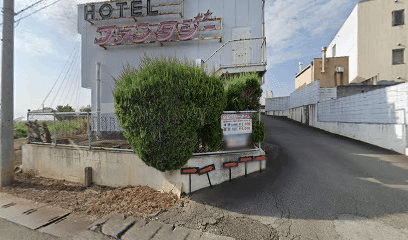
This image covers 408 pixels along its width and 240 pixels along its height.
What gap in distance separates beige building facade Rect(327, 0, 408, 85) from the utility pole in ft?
76.6

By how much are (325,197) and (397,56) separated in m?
22.0

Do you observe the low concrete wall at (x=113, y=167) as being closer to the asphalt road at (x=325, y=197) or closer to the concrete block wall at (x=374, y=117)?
the asphalt road at (x=325, y=197)

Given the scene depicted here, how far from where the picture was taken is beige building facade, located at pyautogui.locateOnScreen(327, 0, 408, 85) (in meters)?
16.9

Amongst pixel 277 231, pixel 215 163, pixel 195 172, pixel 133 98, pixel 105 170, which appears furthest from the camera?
pixel 105 170

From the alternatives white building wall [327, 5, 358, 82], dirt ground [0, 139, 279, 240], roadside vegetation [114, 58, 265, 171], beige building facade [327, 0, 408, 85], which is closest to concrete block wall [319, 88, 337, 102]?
beige building facade [327, 0, 408, 85]

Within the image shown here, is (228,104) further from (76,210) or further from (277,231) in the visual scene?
(76,210)

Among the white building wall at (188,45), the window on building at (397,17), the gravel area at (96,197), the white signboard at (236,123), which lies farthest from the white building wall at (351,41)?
the gravel area at (96,197)

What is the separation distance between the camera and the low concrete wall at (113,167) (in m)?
4.41

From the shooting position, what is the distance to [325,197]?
3873 millimetres

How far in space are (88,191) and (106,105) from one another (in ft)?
23.3

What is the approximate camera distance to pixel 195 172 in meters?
4.25

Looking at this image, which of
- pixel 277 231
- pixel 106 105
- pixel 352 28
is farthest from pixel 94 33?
pixel 352 28

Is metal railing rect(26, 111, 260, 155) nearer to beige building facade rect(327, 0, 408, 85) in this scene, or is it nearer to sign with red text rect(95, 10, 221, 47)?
sign with red text rect(95, 10, 221, 47)

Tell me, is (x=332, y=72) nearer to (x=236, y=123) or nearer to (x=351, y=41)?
(x=351, y=41)
